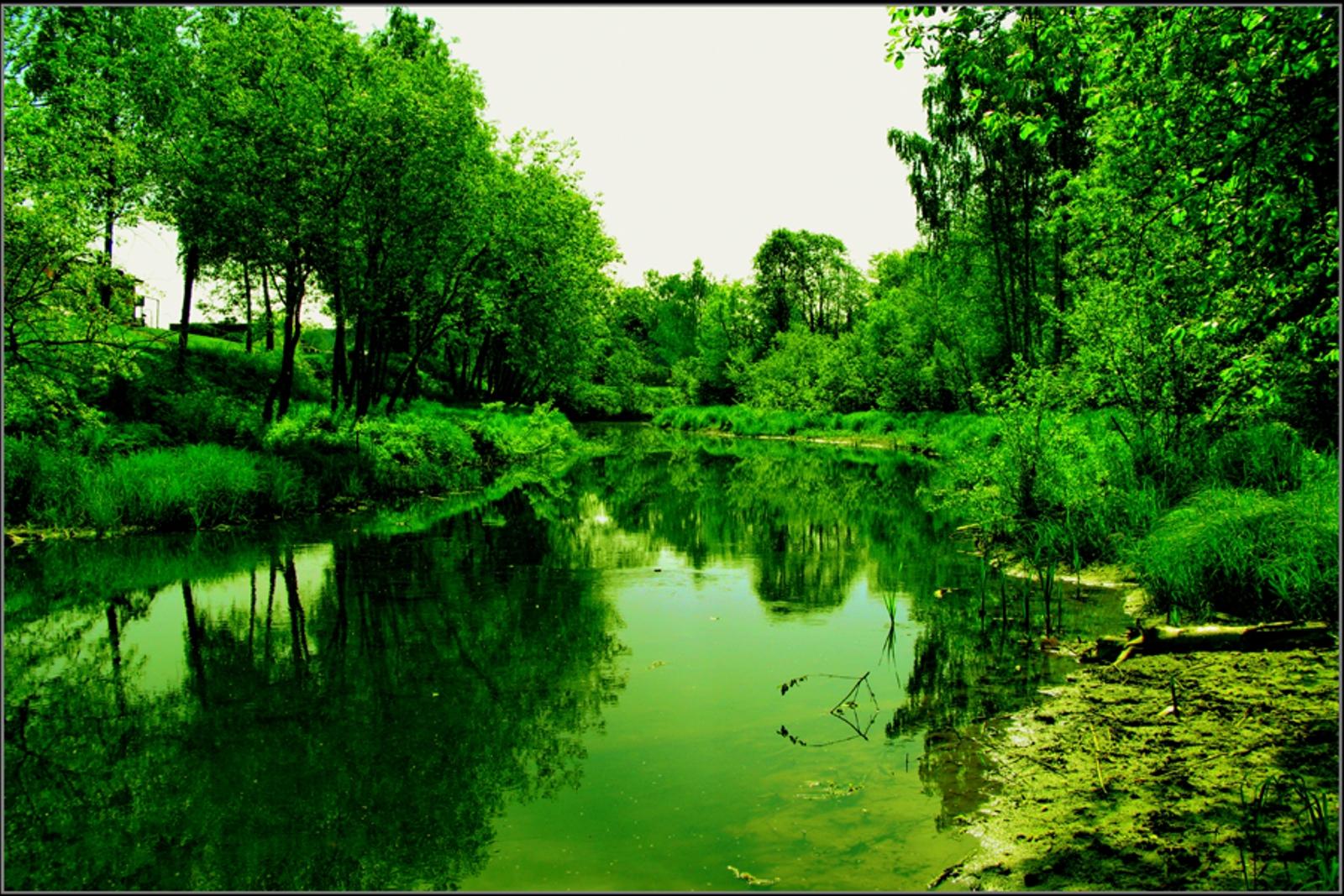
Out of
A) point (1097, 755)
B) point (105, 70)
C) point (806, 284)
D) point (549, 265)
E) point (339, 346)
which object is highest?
point (806, 284)

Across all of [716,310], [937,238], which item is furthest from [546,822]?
[716,310]

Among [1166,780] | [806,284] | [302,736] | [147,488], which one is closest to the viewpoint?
[1166,780]

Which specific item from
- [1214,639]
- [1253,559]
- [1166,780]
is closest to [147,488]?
[1166,780]

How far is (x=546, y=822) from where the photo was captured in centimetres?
528

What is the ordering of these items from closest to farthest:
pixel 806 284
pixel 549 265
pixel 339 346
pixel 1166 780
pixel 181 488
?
pixel 1166 780 < pixel 181 488 < pixel 339 346 < pixel 549 265 < pixel 806 284

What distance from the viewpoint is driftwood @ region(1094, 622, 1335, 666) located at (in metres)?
7.19

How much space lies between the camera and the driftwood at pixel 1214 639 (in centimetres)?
719

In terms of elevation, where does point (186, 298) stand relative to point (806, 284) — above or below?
below

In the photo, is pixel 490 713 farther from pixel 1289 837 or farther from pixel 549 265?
pixel 549 265

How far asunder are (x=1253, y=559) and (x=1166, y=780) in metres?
4.38

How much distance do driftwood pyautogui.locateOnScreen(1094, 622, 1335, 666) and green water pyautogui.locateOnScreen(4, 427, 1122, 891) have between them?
752mm

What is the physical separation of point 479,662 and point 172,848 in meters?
3.67

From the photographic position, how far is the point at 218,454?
1650 cm

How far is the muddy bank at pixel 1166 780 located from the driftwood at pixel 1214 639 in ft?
0.68
